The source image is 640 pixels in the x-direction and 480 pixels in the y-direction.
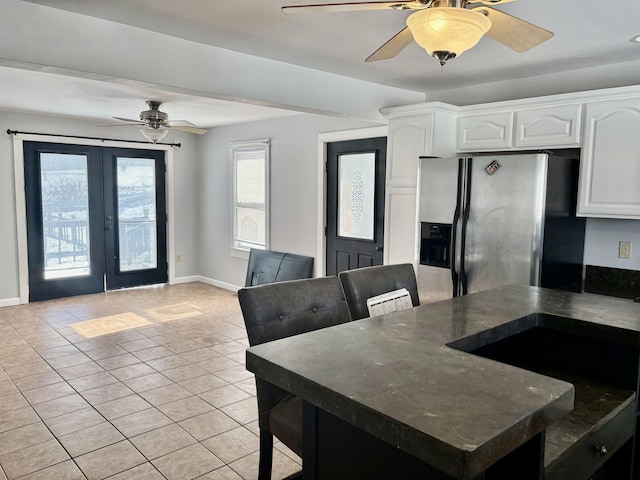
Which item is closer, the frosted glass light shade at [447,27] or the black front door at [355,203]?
the frosted glass light shade at [447,27]

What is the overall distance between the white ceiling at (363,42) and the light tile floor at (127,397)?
205 centimetres

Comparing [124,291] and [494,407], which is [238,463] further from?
[124,291]

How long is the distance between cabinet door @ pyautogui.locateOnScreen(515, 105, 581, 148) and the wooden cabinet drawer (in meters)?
2.18

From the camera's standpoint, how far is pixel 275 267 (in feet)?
19.2

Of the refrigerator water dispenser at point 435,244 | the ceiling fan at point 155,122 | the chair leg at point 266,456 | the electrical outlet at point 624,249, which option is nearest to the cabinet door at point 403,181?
the refrigerator water dispenser at point 435,244

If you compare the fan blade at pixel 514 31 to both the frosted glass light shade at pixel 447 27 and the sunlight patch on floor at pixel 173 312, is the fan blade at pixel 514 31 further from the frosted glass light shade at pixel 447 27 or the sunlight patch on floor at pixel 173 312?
the sunlight patch on floor at pixel 173 312

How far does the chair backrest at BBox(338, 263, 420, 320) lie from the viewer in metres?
2.09

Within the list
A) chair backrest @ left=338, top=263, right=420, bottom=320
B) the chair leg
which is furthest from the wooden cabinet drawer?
the chair leg

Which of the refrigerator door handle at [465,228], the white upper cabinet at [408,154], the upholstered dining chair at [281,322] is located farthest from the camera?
the white upper cabinet at [408,154]

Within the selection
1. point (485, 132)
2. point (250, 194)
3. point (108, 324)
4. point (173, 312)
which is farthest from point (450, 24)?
point (250, 194)

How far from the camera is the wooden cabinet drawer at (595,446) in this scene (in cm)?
123

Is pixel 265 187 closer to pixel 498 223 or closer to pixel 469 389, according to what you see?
pixel 498 223

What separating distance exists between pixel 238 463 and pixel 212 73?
226 cm

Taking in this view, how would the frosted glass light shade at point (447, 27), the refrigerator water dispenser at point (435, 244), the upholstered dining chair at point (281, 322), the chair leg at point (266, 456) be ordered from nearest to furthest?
the frosted glass light shade at point (447, 27) → the upholstered dining chair at point (281, 322) → the chair leg at point (266, 456) → the refrigerator water dispenser at point (435, 244)
